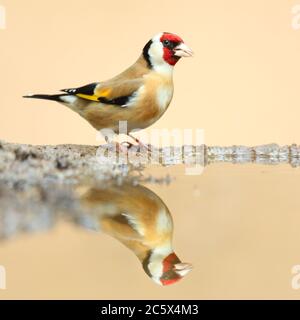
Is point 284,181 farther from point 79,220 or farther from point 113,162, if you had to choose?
point 79,220

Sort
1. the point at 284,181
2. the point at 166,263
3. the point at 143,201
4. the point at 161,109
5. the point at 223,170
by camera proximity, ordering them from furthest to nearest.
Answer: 1. the point at 161,109
2. the point at 223,170
3. the point at 284,181
4. the point at 143,201
5. the point at 166,263

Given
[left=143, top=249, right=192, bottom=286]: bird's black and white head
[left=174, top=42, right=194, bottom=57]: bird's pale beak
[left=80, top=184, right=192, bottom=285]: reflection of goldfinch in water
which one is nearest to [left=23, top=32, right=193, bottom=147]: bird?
[left=174, top=42, right=194, bottom=57]: bird's pale beak

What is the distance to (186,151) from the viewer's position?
13.8ft

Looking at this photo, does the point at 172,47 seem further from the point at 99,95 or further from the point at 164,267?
the point at 164,267

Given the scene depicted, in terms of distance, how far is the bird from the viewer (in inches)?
157

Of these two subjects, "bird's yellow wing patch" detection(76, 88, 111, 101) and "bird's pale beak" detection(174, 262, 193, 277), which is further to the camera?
"bird's yellow wing patch" detection(76, 88, 111, 101)

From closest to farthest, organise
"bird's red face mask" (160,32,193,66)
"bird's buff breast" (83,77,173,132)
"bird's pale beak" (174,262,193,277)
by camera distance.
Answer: "bird's pale beak" (174,262,193,277) → "bird's buff breast" (83,77,173,132) → "bird's red face mask" (160,32,193,66)

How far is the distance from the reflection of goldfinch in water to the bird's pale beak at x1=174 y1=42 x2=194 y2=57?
1556 mm

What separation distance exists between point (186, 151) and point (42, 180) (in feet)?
4.63

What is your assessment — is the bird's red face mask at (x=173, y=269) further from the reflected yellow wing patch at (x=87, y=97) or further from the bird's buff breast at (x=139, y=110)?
the reflected yellow wing patch at (x=87, y=97)

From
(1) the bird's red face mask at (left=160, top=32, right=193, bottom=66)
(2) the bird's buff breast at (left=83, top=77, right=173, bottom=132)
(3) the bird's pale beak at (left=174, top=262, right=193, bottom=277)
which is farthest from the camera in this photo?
(1) the bird's red face mask at (left=160, top=32, right=193, bottom=66)

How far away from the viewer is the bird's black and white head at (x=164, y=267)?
2.19 m

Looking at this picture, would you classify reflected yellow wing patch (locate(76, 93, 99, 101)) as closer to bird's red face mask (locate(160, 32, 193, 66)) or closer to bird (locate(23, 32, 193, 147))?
bird (locate(23, 32, 193, 147))

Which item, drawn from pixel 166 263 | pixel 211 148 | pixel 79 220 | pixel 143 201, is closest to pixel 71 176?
pixel 143 201
